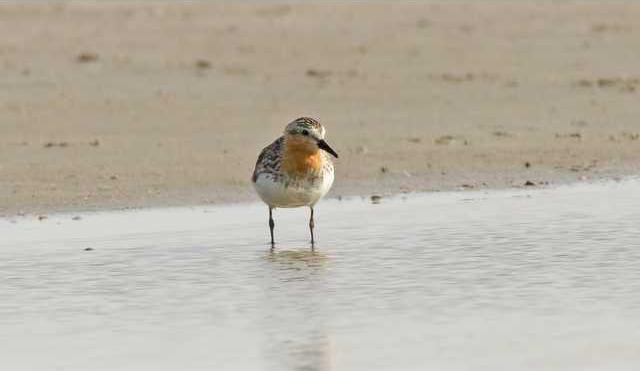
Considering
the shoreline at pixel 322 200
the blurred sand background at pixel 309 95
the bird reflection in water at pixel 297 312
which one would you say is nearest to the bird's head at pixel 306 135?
the bird reflection in water at pixel 297 312

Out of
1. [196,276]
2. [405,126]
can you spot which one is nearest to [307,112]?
[405,126]

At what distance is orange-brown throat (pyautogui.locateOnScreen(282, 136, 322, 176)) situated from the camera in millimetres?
12172

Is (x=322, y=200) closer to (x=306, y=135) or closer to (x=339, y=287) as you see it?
(x=306, y=135)

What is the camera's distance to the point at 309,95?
20.5 m

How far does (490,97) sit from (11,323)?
12.2m

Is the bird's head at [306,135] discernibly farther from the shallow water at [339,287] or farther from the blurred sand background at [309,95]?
the blurred sand background at [309,95]

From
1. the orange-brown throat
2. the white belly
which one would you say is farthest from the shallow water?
the orange-brown throat

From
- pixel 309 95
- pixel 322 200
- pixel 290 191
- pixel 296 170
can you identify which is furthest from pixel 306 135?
pixel 309 95

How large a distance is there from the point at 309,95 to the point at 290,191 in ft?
27.7

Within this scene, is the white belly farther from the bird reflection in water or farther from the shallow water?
the bird reflection in water

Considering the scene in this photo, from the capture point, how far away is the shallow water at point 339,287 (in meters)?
8.23

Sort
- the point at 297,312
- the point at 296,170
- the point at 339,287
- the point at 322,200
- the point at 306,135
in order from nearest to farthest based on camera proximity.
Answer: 1. the point at 297,312
2. the point at 339,287
3. the point at 296,170
4. the point at 306,135
5. the point at 322,200

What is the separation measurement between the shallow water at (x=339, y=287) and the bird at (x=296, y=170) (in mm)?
339

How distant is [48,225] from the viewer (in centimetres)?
1312
